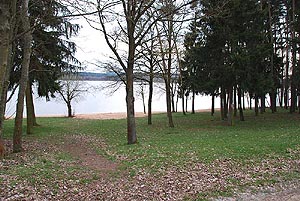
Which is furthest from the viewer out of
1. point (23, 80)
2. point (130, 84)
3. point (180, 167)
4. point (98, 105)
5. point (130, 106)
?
point (98, 105)

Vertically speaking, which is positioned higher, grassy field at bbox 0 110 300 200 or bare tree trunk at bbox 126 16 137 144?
bare tree trunk at bbox 126 16 137 144

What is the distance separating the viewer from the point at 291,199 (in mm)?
5578

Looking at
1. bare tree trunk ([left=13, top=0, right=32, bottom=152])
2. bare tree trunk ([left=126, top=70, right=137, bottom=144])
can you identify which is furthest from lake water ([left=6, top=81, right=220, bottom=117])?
bare tree trunk ([left=13, top=0, right=32, bottom=152])

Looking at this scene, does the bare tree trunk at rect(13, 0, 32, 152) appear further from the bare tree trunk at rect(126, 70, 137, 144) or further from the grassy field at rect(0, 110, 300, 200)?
the bare tree trunk at rect(126, 70, 137, 144)

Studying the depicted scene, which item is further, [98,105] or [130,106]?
[98,105]

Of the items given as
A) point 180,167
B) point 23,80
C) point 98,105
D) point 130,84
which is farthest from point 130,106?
point 98,105

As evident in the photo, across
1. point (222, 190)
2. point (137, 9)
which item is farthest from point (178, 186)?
point (137, 9)

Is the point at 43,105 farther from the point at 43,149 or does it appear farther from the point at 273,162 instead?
the point at 273,162

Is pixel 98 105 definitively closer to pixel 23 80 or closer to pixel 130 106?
pixel 130 106

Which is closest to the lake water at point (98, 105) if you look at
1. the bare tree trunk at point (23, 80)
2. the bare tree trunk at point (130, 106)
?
the bare tree trunk at point (130, 106)

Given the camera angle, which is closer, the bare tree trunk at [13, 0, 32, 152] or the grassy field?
the grassy field

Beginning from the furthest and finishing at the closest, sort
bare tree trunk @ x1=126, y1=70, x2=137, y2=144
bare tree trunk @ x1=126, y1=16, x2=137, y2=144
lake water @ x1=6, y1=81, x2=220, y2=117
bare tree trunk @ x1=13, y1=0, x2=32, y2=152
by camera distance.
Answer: lake water @ x1=6, y1=81, x2=220, y2=117 → bare tree trunk @ x1=126, y1=70, x2=137, y2=144 → bare tree trunk @ x1=126, y1=16, x2=137, y2=144 → bare tree trunk @ x1=13, y1=0, x2=32, y2=152

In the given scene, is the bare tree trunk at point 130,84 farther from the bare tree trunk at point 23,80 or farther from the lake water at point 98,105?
the lake water at point 98,105

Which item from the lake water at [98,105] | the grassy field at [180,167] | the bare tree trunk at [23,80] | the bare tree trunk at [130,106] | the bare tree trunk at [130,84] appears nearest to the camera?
the grassy field at [180,167]
